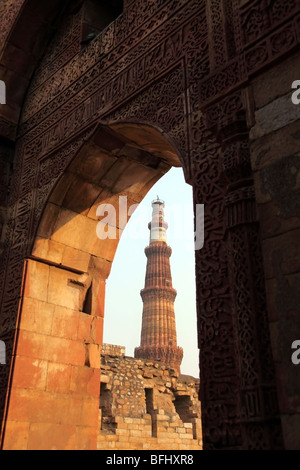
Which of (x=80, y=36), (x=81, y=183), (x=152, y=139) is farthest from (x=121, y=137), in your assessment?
(x=80, y=36)

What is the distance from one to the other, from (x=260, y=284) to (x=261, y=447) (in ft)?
2.52

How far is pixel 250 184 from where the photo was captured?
8.91 feet

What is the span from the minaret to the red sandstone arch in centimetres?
1803

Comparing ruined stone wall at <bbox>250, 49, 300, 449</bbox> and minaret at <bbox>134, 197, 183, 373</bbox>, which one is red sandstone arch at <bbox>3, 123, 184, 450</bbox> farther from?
minaret at <bbox>134, 197, 183, 373</bbox>

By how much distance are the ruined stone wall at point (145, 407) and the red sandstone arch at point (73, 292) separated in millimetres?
5246

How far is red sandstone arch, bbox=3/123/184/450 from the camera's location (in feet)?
13.4

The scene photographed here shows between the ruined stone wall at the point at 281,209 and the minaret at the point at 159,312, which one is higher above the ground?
the minaret at the point at 159,312

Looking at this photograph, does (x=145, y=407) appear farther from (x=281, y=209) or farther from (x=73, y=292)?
(x=281, y=209)

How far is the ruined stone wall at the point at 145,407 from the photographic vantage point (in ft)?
30.9

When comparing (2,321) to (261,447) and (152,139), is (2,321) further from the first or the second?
(261,447)

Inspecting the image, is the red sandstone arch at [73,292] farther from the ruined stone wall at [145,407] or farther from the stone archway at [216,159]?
the ruined stone wall at [145,407]

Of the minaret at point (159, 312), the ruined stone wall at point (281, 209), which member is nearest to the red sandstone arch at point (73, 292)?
the ruined stone wall at point (281, 209)

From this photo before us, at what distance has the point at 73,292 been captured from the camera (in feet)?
15.6

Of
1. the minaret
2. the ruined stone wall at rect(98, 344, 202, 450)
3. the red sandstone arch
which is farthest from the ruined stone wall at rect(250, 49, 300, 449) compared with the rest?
the minaret
